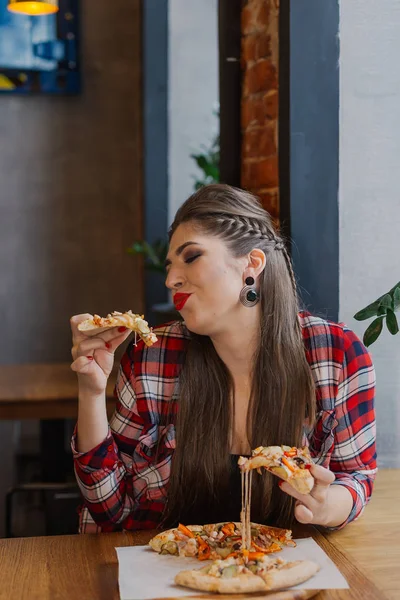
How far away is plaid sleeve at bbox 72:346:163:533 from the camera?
5.77ft

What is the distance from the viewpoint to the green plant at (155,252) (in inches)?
184

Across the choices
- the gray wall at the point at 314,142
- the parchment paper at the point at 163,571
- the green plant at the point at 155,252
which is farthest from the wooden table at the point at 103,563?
the green plant at the point at 155,252

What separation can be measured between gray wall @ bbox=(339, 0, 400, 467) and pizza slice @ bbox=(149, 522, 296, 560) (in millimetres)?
897

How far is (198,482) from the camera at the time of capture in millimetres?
1792

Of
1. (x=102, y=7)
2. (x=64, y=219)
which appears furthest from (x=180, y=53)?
(x=64, y=219)

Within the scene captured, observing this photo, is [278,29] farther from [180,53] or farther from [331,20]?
[180,53]

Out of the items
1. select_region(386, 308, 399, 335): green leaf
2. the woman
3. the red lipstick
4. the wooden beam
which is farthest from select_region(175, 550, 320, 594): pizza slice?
the wooden beam

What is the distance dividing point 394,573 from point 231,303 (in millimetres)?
653

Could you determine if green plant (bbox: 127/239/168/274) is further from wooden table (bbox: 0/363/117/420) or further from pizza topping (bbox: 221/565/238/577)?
pizza topping (bbox: 221/565/238/577)

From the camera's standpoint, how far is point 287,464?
1.47m

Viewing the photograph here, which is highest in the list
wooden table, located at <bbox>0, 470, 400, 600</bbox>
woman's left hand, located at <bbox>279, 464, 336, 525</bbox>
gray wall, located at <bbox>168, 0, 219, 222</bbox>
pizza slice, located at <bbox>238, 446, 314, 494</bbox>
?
gray wall, located at <bbox>168, 0, 219, 222</bbox>

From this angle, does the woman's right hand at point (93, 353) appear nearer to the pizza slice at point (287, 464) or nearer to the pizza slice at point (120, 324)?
the pizza slice at point (120, 324)

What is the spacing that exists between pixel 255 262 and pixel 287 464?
527mm

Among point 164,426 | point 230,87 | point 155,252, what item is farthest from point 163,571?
point 155,252
